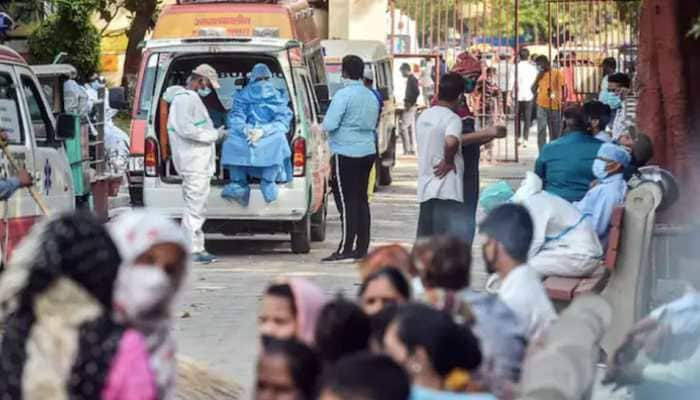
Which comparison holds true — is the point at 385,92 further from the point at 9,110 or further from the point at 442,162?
the point at 9,110

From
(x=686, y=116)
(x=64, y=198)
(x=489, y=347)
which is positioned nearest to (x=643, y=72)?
(x=686, y=116)

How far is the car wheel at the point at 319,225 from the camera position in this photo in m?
18.2

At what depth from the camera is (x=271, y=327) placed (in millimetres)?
5633

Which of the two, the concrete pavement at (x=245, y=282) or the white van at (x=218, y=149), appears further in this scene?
the white van at (x=218, y=149)

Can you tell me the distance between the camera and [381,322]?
542 centimetres

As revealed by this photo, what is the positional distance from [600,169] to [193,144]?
544cm

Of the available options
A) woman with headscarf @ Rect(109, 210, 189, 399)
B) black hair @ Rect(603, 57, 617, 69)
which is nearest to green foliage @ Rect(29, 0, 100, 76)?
black hair @ Rect(603, 57, 617, 69)

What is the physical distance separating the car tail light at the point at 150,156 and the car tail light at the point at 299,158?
1.26m

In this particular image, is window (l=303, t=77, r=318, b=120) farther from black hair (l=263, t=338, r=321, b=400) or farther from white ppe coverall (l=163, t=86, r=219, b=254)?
black hair (l=263, t=338, r=321, b=400)

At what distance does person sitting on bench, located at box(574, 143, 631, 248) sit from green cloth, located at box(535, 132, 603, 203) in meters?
0.33

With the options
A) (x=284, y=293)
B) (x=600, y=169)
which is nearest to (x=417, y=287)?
(x=284, y=293)

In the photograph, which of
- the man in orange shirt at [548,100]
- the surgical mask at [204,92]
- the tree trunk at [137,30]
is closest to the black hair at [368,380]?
the surgical mask at [204,92]

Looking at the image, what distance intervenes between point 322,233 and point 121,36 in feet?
94.9

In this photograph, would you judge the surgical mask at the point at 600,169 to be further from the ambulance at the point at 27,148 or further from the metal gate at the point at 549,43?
the metal gate at the point at 549,43
